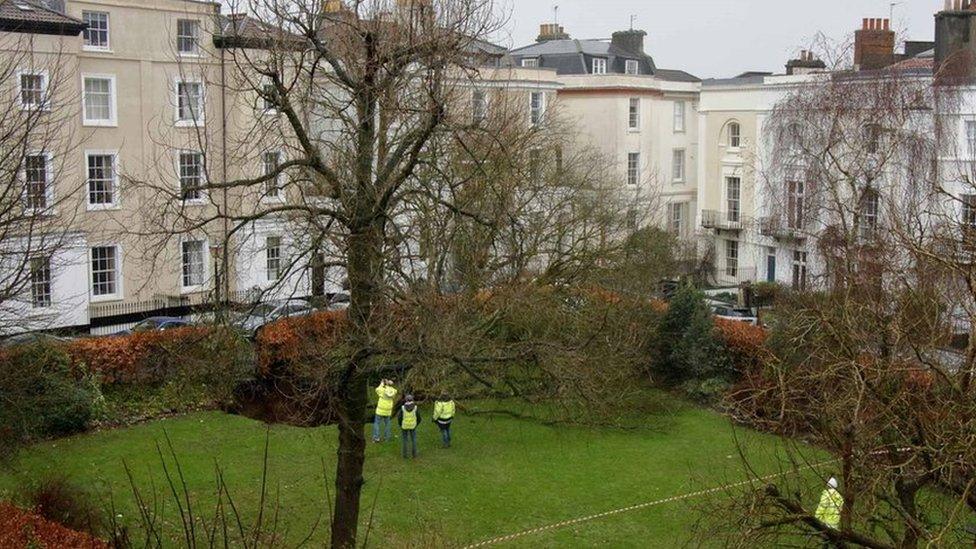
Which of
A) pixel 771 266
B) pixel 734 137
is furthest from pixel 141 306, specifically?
pixel 734 137

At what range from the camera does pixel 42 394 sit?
19.4m

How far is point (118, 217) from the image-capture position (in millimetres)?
31797

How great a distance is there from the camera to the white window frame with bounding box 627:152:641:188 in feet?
151

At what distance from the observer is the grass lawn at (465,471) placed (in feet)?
54.7

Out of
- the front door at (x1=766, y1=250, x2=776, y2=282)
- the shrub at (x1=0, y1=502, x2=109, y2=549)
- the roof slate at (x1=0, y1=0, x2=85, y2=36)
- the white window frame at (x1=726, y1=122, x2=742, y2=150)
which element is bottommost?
the shrub at (x1=0, y1=502, x2=109, y2=549)

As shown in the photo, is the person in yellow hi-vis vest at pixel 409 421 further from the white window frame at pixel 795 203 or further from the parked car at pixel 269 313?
the white window frame at pixel 795 203

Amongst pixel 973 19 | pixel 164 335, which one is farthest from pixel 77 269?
pixel 973 19

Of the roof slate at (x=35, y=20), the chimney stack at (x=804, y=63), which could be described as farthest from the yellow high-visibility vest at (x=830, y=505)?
the chimney stack at (x=804, y=63)

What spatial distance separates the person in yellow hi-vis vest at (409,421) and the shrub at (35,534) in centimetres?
855

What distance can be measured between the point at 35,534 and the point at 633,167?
38466 mm

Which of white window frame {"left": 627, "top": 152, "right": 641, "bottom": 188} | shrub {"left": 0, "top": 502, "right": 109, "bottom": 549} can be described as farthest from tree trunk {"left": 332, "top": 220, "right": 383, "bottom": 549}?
white window frame {"left": 627, "top": 152, "right": 641, "bottom": 188}

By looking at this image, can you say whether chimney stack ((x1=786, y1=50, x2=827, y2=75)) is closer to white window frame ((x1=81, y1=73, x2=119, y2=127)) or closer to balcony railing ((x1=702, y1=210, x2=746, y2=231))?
balcony railing ((x1=702, y1=210, x2=746, y2=231))

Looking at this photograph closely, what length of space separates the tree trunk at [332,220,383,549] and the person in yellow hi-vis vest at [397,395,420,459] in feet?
18.0

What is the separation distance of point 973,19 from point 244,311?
27.6 meters
